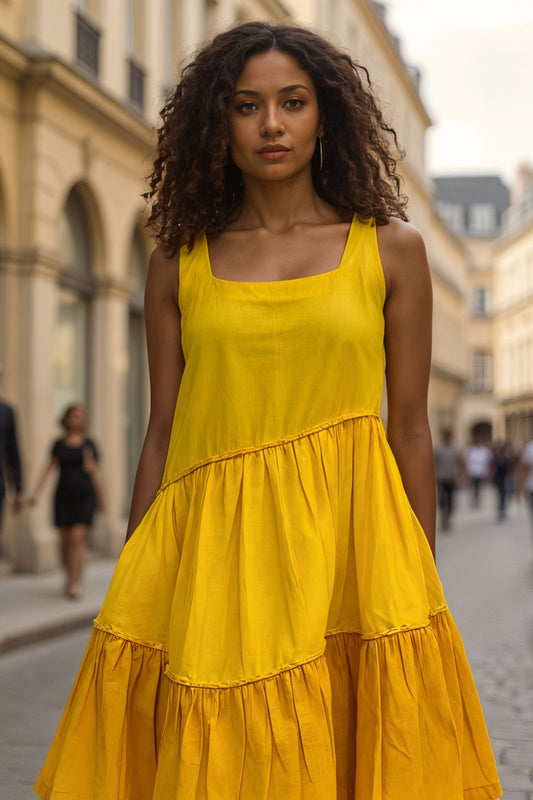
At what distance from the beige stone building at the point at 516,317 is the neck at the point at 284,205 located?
64793 mm

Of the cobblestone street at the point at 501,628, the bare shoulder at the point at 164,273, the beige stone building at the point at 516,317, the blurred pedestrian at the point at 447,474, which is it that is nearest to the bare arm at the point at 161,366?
the bare shoulder at the point at 164,273

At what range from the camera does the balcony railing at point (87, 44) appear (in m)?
15.1

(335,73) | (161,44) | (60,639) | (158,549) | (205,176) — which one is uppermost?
(161,44)

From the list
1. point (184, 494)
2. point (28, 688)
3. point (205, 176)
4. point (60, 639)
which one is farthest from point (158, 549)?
point (60, 639)

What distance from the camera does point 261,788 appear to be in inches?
89.2

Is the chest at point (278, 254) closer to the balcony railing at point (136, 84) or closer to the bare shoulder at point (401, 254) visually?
the bare shoulder at point (401, 254)

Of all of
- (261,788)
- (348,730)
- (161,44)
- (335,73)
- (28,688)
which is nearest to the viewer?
(261,788)

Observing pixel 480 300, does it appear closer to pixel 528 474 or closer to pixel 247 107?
pixel 528 474

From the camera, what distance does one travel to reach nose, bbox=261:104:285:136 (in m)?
2.57

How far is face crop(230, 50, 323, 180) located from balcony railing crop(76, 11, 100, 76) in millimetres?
13147

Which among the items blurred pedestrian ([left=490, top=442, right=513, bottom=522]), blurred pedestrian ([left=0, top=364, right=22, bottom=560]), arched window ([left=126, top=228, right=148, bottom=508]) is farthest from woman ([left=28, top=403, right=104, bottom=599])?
blurred pedestrian ([left=490, top=442, right=513, bottom=522])

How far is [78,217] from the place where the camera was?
15500mm

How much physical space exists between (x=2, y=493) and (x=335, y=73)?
6559 mm

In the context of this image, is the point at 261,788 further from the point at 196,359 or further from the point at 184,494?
the point at 196,359
